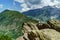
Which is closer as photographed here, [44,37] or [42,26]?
[44,37]

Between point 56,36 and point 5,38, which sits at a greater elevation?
point 56,36

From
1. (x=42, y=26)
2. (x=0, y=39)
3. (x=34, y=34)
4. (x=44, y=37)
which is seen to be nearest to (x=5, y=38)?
(x=0, y=39)

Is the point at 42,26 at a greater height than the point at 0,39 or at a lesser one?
lesser

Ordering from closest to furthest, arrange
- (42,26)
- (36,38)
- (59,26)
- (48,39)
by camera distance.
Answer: (48,39), (36,38), (59,26), (42,26)

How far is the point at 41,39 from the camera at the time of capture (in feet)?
168

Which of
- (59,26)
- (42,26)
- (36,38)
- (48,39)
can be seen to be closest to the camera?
(48,39)

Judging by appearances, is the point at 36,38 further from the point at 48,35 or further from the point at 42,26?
the point at 42,26

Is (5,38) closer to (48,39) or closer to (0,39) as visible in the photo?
(0,39)

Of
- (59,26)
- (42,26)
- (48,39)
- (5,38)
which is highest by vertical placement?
(48,39)

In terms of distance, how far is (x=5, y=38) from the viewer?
6644cm

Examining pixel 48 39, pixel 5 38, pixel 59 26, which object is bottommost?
pixel 5 38

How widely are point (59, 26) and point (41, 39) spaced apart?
15116 millimetres

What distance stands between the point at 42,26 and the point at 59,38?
36557 mm

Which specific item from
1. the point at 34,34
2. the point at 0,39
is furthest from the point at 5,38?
the point at 34,34
